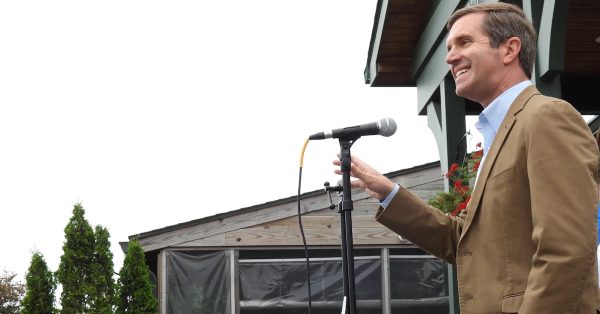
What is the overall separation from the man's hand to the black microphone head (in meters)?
0.53

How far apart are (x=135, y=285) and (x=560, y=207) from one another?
10230mm

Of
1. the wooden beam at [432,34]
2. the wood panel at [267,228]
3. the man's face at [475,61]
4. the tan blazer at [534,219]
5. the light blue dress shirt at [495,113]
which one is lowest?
the tan blazer at [534,219]

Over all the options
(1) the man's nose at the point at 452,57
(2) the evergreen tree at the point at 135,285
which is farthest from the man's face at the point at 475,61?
(2) the evergreen tree at the point at 135,285

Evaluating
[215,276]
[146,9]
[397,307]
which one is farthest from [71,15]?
[397,307]

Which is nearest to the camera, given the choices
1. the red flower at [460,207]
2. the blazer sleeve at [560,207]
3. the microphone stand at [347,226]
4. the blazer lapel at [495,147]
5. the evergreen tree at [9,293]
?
the blazer sleeve at [560,207]

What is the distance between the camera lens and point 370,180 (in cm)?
288

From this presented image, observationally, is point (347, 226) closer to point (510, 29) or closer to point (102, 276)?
point (510, 29)

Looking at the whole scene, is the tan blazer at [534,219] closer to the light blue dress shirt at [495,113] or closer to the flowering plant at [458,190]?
the light blue dress shirt at [495,113]

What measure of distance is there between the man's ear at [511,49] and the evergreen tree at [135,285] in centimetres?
954

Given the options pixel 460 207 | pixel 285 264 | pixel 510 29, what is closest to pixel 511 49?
pixel 510 29

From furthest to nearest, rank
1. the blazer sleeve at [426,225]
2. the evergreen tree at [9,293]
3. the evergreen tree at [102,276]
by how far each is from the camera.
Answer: the evergreen tree at [9,293] < the evergreen tree at [102,276] < the blazer sleeve at [426,225]

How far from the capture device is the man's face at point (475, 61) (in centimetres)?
254

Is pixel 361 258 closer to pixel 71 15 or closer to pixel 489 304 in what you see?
pixel 71 15

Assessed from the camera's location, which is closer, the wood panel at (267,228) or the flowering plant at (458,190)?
the flowering plant at (458,190)
